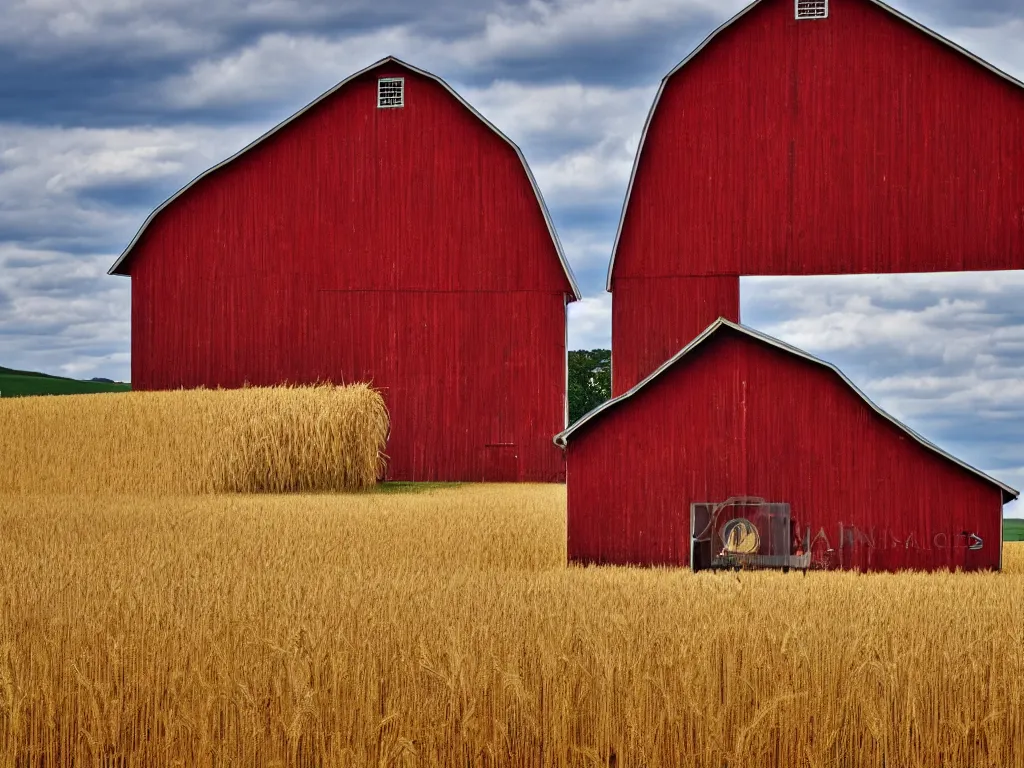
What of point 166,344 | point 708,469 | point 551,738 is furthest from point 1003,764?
point 166,344

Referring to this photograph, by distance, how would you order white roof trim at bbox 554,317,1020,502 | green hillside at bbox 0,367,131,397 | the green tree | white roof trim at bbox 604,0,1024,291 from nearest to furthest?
white roof trim at bbox 554,317,1020,502
white roof trim at bbox 604,0,1024,291
the green tree
green hillside at bbox 0,367,131,397

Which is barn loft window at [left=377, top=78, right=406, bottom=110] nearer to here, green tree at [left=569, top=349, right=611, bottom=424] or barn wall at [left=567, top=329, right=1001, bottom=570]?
barn wall at [left=567, top=329, right=1001, bottom=570]

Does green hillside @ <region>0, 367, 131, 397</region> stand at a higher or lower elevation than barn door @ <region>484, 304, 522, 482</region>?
higher

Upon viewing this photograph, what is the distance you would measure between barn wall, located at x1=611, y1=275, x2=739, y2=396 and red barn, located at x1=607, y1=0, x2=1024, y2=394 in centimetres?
4

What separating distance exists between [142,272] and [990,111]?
18.4 metres

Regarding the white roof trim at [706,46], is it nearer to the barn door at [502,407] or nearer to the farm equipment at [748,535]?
the barn door at [502,407]

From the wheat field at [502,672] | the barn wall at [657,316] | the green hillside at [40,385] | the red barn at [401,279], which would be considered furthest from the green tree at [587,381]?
the wheat field at [502,672]

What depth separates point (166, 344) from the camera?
1125 inches

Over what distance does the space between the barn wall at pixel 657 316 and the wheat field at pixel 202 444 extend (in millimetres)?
4926

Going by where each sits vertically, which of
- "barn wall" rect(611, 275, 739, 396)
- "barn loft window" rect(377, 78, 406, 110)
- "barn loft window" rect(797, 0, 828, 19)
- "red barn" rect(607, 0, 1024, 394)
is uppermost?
"barn loft window" rect(797, 0, 828, 19)

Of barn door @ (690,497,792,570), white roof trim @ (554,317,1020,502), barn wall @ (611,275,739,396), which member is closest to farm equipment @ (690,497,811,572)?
barn door @ (690,497,792,570)

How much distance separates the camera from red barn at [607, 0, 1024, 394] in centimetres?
2317

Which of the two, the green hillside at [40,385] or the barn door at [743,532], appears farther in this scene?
the green hillside at [40,385]

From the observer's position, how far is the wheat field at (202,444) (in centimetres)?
2342
